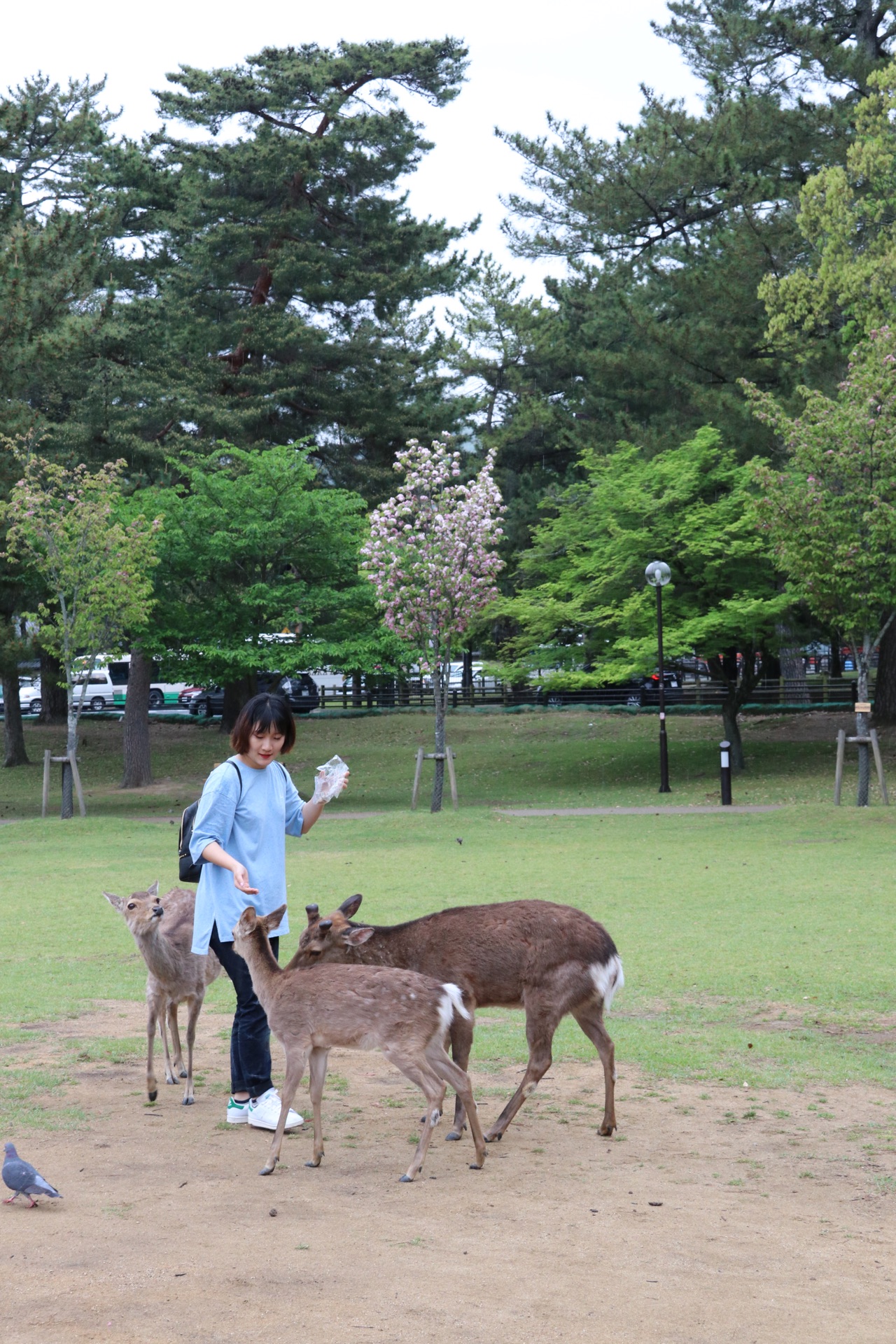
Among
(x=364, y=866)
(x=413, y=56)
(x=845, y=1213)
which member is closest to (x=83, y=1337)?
(x=845, y=1213)

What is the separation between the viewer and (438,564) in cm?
2530

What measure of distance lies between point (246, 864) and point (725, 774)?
62.4ft

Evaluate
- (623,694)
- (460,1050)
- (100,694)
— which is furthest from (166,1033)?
(100,694)

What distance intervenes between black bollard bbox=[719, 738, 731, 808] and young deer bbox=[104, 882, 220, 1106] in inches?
684

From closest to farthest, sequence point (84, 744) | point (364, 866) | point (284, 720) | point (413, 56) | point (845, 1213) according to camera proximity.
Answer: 1. point (845, 1213)
2. point (284, 720)
3. point (364, 866)
4. point (413, 56)
5. point (84, 744)

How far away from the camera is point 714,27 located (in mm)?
34344

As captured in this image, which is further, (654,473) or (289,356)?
(289,356)

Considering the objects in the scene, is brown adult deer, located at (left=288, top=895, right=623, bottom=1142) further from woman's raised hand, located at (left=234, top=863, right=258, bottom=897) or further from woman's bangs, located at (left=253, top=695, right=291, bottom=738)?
woman's bangs, located at (left=253, top=695, right=291, bottom=738)

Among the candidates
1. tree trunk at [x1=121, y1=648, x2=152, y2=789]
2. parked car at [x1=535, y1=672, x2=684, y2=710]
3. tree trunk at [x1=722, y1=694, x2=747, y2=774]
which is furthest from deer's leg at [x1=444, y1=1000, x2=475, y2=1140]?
parked car at [x1=535, y1=672, x2=684, y2=710]

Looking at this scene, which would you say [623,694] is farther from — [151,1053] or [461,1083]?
[461,1083]

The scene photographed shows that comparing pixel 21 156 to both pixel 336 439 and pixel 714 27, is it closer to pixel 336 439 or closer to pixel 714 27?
pixel 336 439

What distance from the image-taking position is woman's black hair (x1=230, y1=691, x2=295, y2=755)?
6.66 metres

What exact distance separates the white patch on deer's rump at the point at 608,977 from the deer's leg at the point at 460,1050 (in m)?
0.61

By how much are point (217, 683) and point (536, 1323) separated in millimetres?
26395
